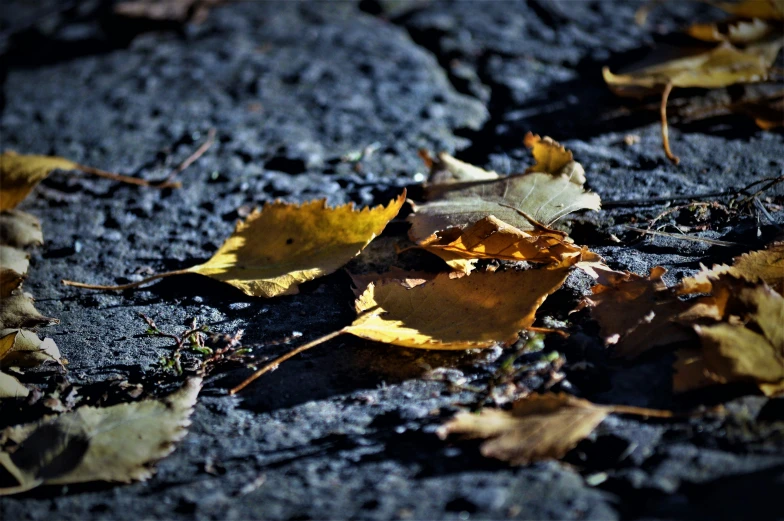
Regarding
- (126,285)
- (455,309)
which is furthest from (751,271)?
(126,285)

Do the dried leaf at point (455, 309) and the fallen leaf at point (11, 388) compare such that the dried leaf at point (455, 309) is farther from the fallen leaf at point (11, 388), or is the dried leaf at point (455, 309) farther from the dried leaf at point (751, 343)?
the fallen leaf at point (11, 388)

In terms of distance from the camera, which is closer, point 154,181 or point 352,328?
point 352,328

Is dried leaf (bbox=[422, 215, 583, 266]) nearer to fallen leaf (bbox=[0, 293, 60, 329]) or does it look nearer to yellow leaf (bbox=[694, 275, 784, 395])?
yellow leaf (bbox=[694, 275, 784, 395])

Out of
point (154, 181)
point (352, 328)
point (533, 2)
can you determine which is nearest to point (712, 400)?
point (352, 328)

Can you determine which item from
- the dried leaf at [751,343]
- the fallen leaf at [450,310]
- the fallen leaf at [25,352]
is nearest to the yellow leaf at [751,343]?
the dried leaf at [751,343]

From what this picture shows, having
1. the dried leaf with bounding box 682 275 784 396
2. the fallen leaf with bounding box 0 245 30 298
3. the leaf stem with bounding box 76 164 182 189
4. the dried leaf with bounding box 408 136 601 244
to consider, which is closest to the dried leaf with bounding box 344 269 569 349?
the dried leaf with bounding box 408 136 601 244

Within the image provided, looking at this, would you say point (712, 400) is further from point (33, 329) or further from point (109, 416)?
point (33, 329)
